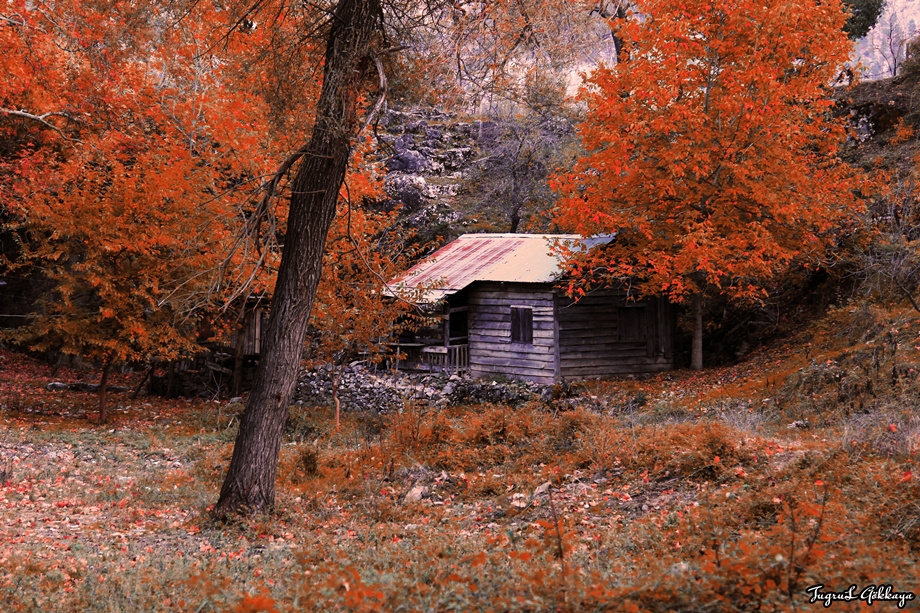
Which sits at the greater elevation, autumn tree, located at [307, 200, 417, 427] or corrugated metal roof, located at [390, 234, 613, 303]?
corrugated metal roof, located at [390, 234, 613, 303]

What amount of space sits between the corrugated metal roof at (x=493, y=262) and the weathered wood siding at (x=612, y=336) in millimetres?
1459

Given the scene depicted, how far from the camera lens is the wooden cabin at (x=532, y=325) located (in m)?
22.8

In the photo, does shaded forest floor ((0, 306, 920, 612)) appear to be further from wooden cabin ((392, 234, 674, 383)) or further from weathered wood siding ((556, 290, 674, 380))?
weathered wood siding ((556, 290, 674, 380))

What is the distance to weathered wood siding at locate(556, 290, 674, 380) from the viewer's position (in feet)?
76.0

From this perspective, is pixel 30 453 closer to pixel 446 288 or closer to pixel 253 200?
pixel 253 200

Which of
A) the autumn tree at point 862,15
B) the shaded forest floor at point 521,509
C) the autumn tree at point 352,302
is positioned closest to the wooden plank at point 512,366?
the shaded forest floor at point 521,509

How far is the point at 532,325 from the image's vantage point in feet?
75.7

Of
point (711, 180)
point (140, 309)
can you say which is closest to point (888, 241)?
point (711, 180)

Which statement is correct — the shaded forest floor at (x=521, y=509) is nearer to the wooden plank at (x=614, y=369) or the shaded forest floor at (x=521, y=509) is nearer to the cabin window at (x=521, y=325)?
the wooden plank at (x=614, y=369)

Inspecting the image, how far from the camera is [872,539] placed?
5.62 meters

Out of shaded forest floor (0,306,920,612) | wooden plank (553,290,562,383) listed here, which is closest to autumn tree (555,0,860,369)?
shaded forest floor (0,306,920,612)

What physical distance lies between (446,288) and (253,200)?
44.8ft

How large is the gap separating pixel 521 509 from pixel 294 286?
384cm

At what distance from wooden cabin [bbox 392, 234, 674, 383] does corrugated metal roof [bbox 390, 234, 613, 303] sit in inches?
1.7
